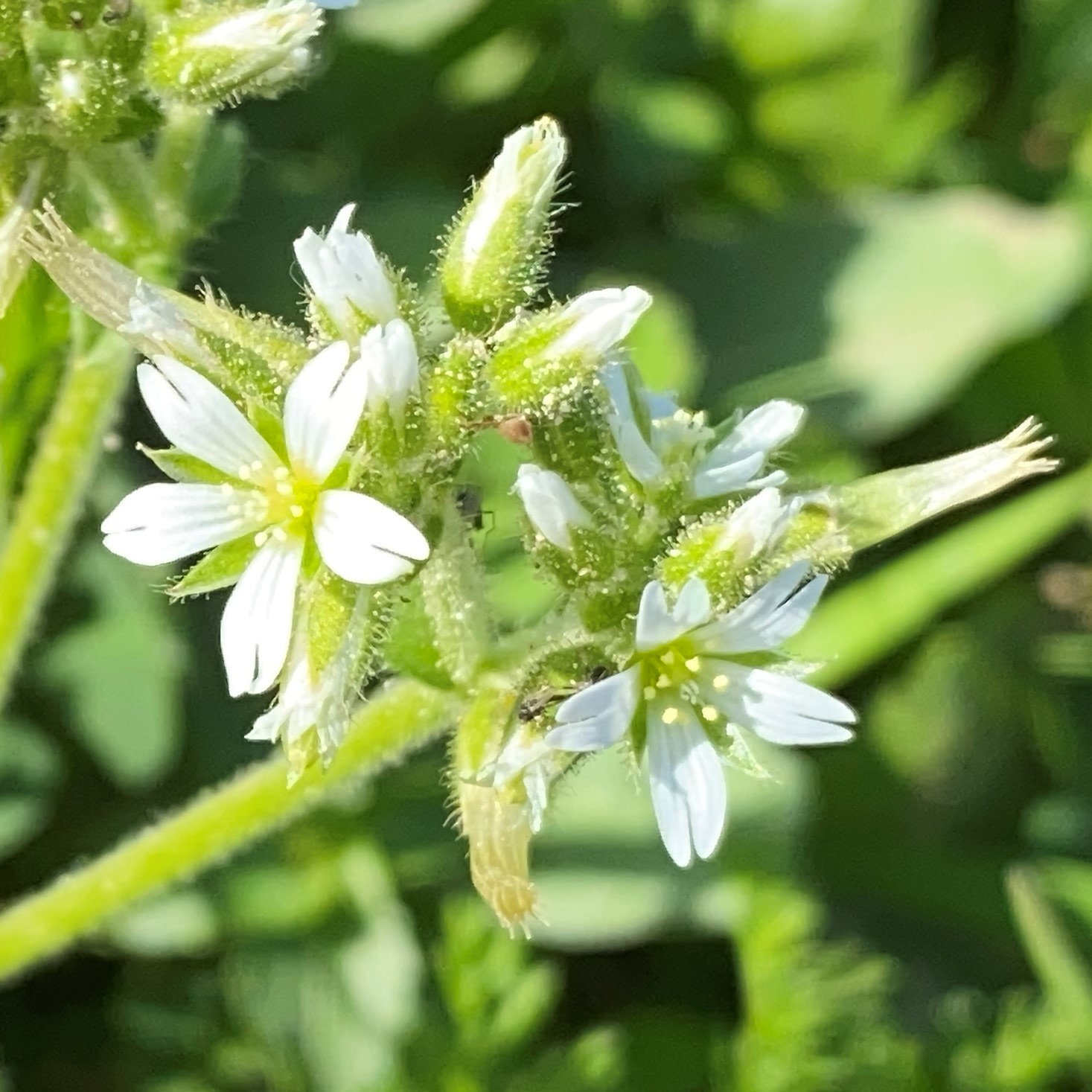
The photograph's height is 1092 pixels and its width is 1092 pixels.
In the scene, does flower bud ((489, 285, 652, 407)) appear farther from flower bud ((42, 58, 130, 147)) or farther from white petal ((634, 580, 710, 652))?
flower bud ((42, 58, 130, 147))

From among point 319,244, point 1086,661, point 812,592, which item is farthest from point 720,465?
point 1086,661

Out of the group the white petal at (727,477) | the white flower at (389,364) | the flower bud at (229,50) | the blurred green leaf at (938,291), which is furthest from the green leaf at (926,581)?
the flower bud at (229,50)

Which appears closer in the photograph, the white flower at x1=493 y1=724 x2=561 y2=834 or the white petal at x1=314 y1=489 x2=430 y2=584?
the white petal at x1=314 y1=489 x2=430 y2=584

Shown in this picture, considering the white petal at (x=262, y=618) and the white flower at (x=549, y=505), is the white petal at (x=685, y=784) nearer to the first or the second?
the white flower at (x=549, y=505)

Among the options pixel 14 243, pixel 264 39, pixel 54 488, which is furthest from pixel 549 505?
pixel 54 488

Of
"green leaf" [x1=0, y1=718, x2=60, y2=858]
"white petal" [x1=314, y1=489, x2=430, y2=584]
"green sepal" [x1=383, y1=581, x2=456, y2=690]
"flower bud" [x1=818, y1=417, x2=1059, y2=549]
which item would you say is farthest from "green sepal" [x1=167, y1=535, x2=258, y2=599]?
"green leaf" [x1=0, y1=718, x2=60, y2=858]

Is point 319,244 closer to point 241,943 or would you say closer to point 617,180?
point 241,943
